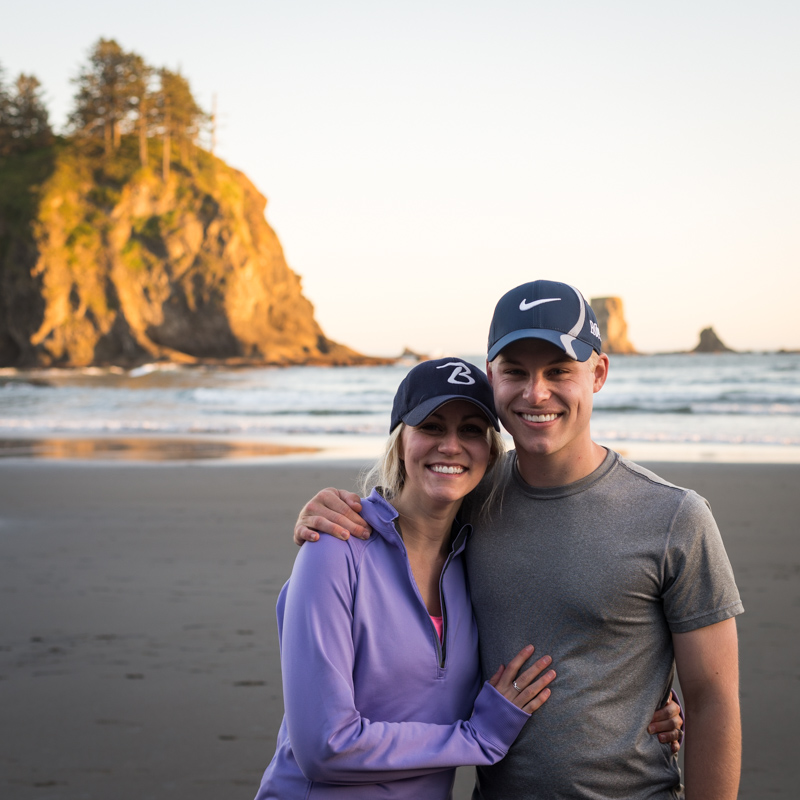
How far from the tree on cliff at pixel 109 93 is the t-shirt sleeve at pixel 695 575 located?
234 feet

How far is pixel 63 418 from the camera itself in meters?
21.9

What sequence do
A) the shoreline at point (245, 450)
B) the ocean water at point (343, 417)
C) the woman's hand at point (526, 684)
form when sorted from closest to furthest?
the woman's hand at point (526, 684)
the shoreline at point (245, 450)
the ocean water at point (343, 417)

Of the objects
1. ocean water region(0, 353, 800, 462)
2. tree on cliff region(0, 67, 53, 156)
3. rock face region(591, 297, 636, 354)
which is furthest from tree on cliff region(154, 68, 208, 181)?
rock face region(591, 297, 636, 354)

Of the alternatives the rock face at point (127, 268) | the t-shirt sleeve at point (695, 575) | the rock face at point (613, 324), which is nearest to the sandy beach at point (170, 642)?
the t-shirt sleeve at point (695, 575)

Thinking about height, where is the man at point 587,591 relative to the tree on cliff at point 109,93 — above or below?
below

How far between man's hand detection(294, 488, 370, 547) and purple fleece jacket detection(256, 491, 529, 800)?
32 millimetres

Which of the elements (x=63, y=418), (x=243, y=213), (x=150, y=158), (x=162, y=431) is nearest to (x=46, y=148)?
Result: (x=150, y=158)

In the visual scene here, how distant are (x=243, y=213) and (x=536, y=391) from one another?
73.1 meters

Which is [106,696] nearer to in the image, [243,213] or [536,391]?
[536,391]

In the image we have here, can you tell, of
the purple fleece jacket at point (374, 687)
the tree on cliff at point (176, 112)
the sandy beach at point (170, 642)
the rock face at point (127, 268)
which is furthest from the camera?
the tree on cliff at point (176, 112)

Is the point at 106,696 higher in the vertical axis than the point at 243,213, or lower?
lower

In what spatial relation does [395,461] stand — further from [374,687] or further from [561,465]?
[374,687]

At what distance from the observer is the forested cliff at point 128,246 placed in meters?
59.3

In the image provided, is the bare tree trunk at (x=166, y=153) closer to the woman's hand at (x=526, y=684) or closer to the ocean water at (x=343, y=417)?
the ocean water at (x=343, y=417)
